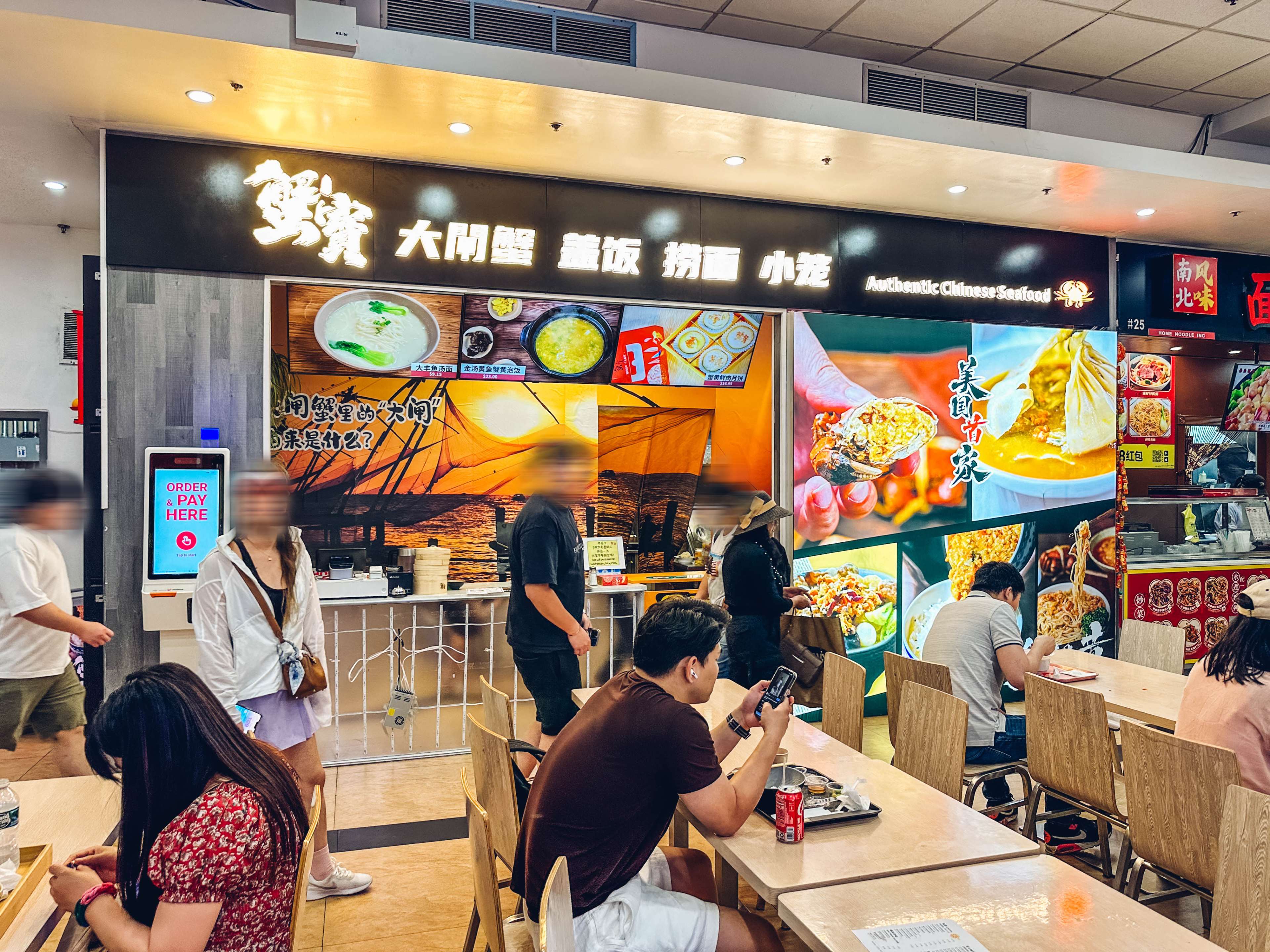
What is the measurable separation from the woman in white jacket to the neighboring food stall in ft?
20.0

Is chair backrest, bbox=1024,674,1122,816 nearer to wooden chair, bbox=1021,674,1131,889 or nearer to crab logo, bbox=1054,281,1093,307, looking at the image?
wooden chair, bbox=1021,674,1131,889

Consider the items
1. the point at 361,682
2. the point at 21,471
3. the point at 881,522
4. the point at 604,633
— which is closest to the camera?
the point at 21,471

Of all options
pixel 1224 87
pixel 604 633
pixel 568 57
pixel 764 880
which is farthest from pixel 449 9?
pixel 1224 87

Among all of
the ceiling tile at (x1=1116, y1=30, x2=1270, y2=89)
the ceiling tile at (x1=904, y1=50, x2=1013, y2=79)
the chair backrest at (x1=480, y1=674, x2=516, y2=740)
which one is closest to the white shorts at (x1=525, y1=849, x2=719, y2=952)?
the chair backrest at (x1=480, y1=674, x2=516, y2=740)

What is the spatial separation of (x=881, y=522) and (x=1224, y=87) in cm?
356

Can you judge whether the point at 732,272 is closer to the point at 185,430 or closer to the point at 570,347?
the point at 570,347

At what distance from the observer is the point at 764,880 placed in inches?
81.4

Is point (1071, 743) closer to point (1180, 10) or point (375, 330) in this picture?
point (1180, 10)

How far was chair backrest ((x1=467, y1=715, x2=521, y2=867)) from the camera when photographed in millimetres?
2420

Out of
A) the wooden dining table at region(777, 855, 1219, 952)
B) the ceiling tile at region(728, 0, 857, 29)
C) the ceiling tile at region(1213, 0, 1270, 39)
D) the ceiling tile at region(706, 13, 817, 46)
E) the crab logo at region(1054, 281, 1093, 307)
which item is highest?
the ceiling tile at region(706, 13, 817, 46)

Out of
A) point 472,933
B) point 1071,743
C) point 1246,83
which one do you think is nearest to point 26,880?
point 472,933

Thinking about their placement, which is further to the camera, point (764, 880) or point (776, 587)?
point (776, 587)

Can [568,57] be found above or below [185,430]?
above

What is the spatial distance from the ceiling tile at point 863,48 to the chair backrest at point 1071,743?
3644 mm
